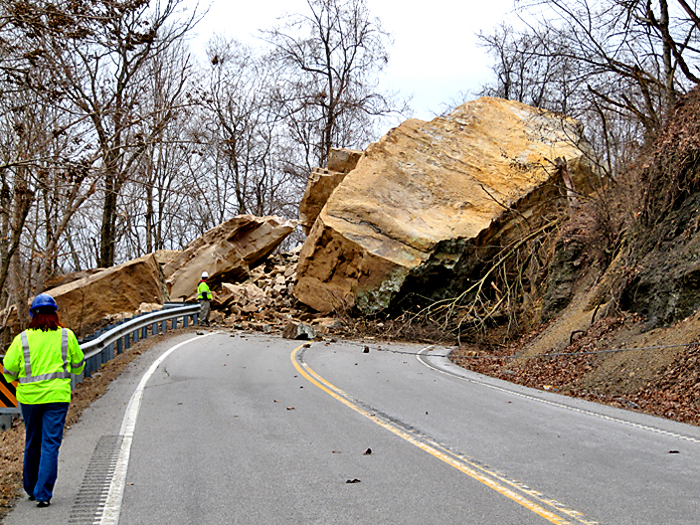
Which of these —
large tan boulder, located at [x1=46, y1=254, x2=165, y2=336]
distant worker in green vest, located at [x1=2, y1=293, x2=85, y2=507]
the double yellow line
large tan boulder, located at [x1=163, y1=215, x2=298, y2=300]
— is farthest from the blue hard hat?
large tan boulder, located at [x1=163, y1=215, x2=298, y2=300]

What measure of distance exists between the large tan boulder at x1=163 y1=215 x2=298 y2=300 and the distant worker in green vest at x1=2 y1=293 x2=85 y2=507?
23.4 m

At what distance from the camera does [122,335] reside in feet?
51.3

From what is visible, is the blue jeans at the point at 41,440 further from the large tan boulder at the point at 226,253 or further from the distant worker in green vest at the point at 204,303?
the large tan boulder at the point at 226,253

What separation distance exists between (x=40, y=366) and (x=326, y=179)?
83.5 ft

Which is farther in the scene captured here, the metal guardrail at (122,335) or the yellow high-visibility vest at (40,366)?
the metal guardrail at (122,335)

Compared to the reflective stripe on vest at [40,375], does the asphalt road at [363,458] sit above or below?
below

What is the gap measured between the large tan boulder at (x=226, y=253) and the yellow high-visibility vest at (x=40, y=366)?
923 inches

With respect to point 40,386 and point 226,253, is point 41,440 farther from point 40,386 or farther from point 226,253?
point 226,253

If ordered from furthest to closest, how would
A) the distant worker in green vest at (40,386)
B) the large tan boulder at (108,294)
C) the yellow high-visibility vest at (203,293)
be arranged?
1. the large tan boulder at (108,294)
2. the yellow high-visibility vest at (203,293)
3. the distant worker in green vest at (40,386)

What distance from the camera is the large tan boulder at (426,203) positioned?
2200cm

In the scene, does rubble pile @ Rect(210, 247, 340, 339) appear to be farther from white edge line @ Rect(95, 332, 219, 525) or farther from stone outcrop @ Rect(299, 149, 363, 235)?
white edge line @ Rect(95, 332, 219, 525)

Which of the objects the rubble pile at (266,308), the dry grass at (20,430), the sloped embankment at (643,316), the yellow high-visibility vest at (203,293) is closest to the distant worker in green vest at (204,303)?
the yellow high-visibility vest at (203,293)

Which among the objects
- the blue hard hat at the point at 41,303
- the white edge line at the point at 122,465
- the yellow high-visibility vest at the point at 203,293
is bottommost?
the white edge line at the point at 122,465

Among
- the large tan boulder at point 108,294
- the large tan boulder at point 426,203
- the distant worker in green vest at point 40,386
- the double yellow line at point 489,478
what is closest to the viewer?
the double yellow line at point 489,478
